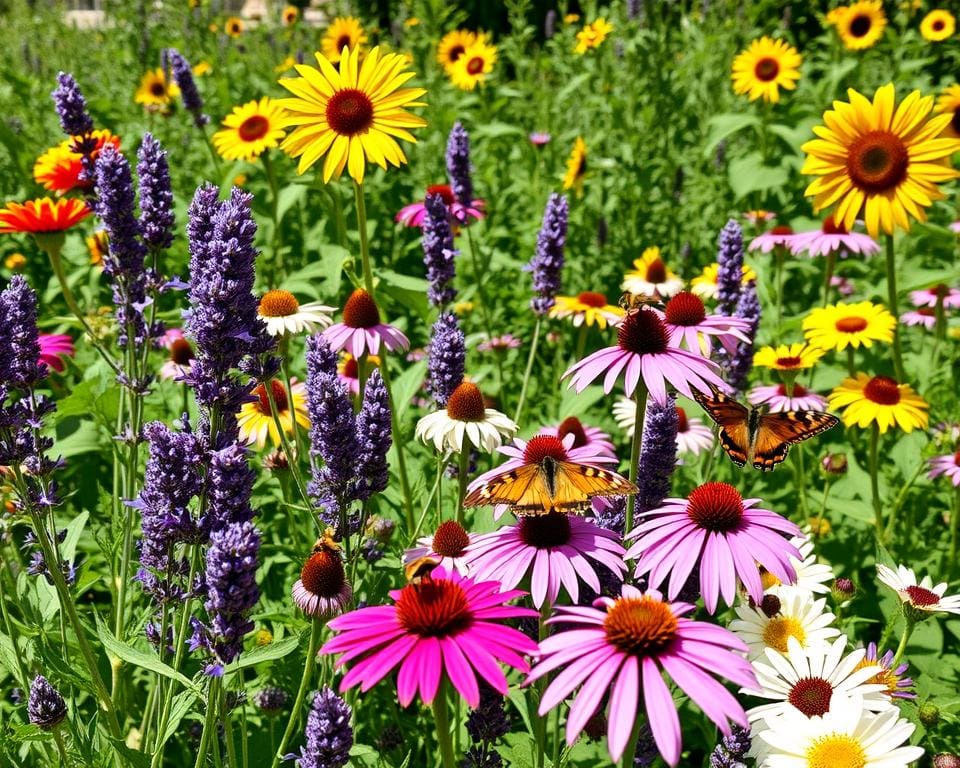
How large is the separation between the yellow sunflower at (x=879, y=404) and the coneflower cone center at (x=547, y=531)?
2.06 meters

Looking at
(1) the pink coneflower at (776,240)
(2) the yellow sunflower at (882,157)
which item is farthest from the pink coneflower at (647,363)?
(1) the pink coneflower at (776,240)

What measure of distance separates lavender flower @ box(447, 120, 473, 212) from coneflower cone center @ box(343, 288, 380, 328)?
4.93 ft

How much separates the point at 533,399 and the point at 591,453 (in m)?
2.92

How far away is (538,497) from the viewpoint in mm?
1824

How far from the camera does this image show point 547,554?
6.09 ft

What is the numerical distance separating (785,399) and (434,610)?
2.81 m

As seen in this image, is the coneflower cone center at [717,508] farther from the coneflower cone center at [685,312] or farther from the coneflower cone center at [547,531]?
the coneflower cone center at [685,312]

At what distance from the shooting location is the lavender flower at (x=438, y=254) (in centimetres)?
360

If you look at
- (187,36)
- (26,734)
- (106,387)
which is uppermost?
(187,36)

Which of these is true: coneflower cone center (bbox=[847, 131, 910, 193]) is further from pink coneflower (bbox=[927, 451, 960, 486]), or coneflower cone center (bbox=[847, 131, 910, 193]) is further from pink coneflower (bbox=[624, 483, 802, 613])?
pink coneflower (bbox=[624, 483, 802, 613])

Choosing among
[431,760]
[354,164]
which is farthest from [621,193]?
[431,760]

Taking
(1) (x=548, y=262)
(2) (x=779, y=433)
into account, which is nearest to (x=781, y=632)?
(2) (x=779, y=433)

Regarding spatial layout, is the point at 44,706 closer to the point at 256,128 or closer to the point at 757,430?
the point at 757,430

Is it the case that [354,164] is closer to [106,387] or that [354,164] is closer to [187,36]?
[106,387]
